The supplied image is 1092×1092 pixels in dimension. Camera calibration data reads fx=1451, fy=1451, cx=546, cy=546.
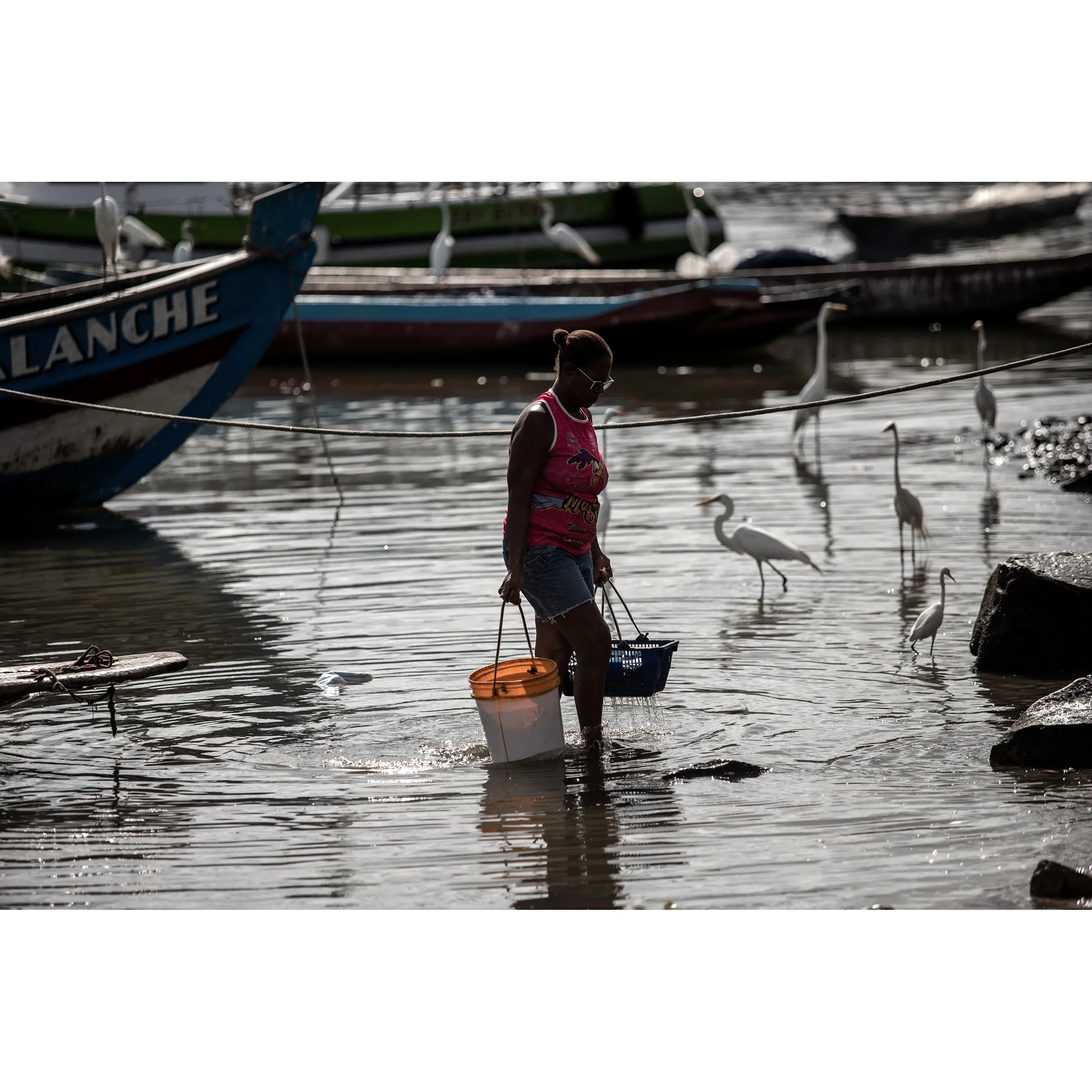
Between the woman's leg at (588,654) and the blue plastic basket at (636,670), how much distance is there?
0.25 metres

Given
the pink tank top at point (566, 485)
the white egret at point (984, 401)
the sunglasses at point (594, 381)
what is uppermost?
the sunglasses at point (594, 381)

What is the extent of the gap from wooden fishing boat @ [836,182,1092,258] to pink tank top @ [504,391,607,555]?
2840 cm

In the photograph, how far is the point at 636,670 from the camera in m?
5.88

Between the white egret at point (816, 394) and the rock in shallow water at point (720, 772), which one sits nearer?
the rock in shallow water at point (720, 772)

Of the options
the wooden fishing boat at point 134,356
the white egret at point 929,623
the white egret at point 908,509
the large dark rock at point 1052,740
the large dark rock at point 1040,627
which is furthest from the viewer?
the wooden fishing boat at point 134,356

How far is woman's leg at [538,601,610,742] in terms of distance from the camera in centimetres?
535

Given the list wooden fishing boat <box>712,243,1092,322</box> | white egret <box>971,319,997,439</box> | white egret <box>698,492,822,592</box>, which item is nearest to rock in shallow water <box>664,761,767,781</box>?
white egret <box>698,492,822,592</box>

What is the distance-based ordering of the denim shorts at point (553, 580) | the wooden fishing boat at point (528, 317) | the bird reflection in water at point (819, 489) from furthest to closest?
the wooden fishing boat at point (528, 317) < the bird reflection in water at point (819, 489) < the denim shorts at point (553, 580)

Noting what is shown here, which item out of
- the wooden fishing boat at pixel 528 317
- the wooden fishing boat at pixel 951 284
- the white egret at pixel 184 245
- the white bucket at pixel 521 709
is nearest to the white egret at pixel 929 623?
the white bucket at pixel 521 709

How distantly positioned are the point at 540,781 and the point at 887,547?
446cm

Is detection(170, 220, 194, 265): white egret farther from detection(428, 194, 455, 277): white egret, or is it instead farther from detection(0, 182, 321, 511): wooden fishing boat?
detection(0, 182, 321, 511): wooden fishing boat

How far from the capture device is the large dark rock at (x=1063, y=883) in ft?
13.1

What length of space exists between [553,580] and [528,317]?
541 inches

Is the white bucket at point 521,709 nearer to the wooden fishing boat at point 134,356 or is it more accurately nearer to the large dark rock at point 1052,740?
the large dark rock at point 1052,740
